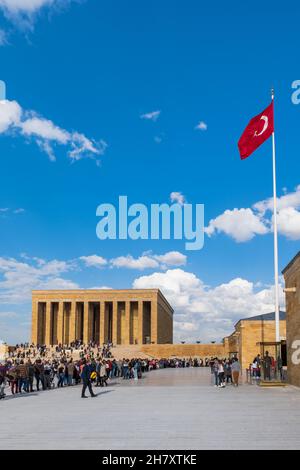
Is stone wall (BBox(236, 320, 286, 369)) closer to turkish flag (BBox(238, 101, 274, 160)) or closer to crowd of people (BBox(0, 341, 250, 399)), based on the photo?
crowd of people (BBox(0, 341, 250, 399))

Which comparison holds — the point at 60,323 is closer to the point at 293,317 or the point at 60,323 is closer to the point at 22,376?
the point at 293,317

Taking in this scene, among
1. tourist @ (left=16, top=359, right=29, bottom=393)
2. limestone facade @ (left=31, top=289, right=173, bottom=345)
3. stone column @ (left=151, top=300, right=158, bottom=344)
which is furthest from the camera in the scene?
limestone facade @ (left=31, top=289, right=173, bottom=345)

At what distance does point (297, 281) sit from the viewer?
2530 cm

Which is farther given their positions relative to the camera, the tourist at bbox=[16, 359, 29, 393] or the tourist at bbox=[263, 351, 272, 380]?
the tourist at bbox=[263, 351, 272, 380]

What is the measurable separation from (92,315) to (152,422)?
8125cm

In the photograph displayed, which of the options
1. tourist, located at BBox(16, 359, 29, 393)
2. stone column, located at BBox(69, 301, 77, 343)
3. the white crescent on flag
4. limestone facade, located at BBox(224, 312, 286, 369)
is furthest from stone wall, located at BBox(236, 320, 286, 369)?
stone column, located at BBox(69, 301, 77, 343)

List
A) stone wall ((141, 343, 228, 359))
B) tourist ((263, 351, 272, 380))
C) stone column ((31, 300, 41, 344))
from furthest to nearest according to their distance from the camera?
stone column ((31, 300, 41, 344)), stone wall ((141, 343, 228, 359)), tourist ((263, 351, 272, 380))

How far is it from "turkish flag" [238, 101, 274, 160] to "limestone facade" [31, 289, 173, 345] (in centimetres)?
6207

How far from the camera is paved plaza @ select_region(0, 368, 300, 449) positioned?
33.4 ft

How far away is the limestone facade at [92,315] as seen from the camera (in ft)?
294

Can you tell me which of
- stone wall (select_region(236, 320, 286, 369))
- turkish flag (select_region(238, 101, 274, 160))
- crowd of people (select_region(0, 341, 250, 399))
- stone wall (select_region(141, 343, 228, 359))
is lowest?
stone wall (select_region(141, 343, 228, 359))
